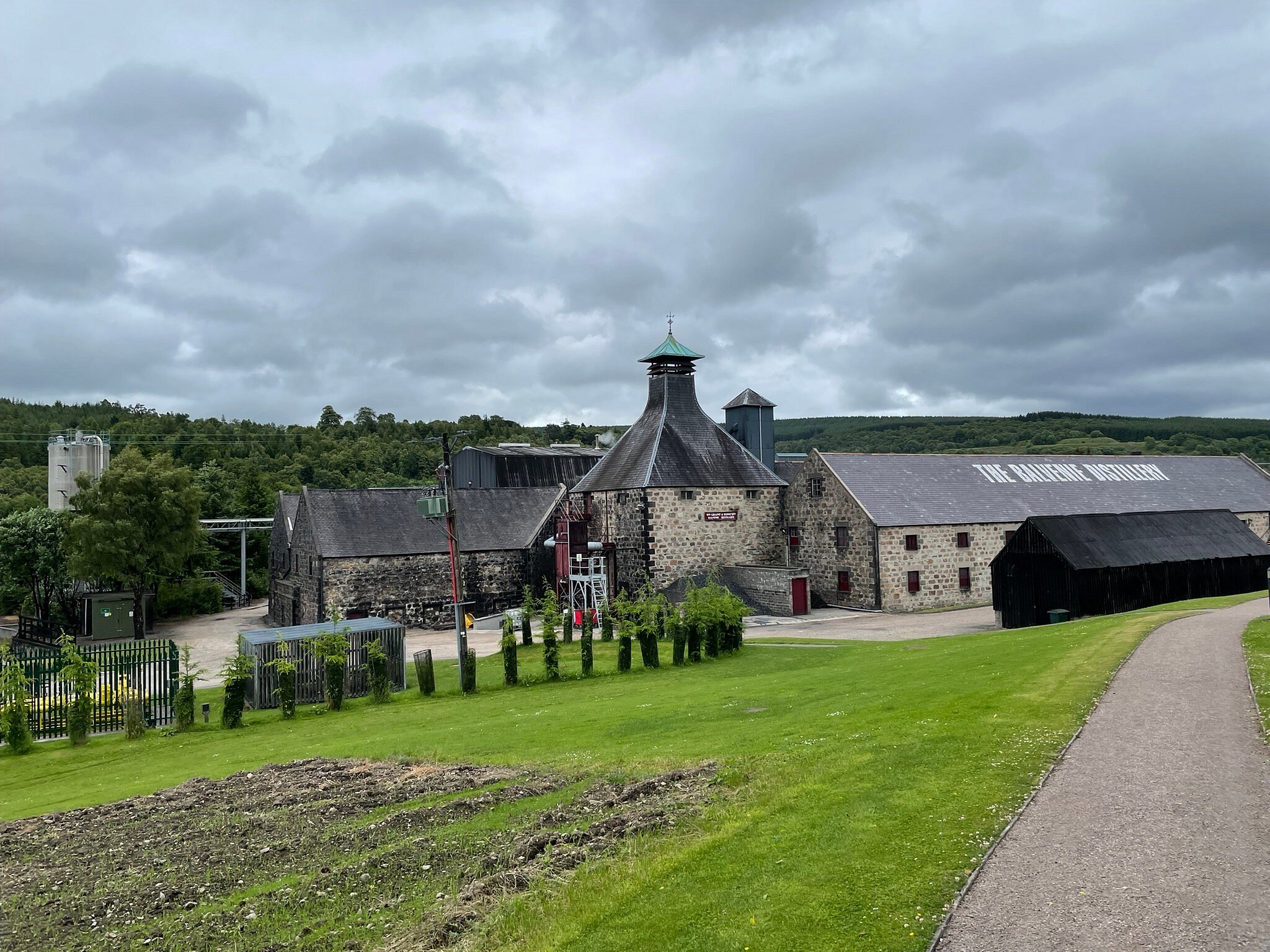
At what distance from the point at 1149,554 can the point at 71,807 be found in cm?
3581

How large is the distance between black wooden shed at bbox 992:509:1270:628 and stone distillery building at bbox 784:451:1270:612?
599cm

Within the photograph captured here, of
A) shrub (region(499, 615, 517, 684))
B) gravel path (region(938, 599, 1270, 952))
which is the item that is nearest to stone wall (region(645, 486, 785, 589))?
shrub (region(499, 615, 517, 684))

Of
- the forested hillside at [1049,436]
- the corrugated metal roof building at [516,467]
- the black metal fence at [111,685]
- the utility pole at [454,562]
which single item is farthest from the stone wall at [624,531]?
the forested hillside at [1049,436]

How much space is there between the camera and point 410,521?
158 ft

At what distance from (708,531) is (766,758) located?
3285 cm

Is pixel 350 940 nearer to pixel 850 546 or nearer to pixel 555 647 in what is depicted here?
pixel 555 647

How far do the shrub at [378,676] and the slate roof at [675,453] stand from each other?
818 inches

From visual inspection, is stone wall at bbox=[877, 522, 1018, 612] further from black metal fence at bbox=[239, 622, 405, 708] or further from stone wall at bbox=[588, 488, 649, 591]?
black metal fence at bbox=[239, 622, 405, 708]

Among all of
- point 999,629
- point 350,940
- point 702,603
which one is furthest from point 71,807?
point 999,629

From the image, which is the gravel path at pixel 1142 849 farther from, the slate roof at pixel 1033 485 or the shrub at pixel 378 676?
the slate roof at pixel 1033 485

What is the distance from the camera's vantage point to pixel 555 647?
27.3 meters

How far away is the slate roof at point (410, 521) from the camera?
45625mm

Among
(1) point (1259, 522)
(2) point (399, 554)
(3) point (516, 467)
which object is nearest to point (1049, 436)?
(1) point (1259, 522)

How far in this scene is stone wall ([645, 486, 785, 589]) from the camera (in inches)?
1742
